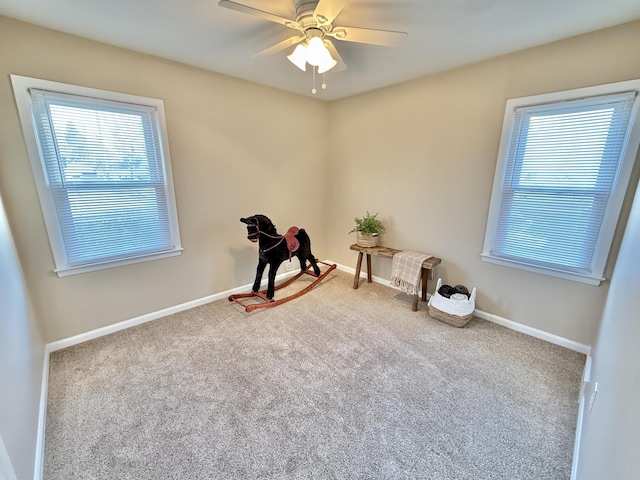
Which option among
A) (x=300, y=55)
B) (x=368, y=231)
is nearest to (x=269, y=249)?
(x=368, y=231)

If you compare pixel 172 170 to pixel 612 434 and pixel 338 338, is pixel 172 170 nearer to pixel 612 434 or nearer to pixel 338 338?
pixel 338 338

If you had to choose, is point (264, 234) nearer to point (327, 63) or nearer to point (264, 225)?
point (264, 225)

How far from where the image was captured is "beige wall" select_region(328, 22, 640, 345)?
2.05m

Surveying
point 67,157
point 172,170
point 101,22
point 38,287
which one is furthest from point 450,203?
point 38,287

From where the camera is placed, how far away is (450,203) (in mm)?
2834

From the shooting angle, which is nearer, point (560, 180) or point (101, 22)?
point (101, 22)

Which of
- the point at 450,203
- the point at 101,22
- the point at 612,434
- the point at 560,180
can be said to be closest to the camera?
the point at 612,434

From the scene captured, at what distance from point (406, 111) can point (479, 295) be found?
217 cm

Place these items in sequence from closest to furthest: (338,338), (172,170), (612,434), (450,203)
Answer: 1. (612,434)
2. (338,338)
3. (172,170)
4. (450,203)

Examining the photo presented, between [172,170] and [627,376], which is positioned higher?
[172,170]

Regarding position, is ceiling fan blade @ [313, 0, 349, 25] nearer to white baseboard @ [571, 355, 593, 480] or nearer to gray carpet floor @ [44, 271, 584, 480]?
gray carpet floor @ [44, 271, 584, 480]

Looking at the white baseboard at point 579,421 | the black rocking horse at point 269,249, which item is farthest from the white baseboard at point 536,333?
the black rocking horse at point 269,249

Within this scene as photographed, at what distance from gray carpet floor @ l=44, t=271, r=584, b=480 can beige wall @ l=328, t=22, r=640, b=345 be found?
0.41m

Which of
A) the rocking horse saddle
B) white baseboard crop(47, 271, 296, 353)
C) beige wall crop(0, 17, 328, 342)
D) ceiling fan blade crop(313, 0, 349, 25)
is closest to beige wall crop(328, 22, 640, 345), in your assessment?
beige wall crop(0, 17, 328, 342)
